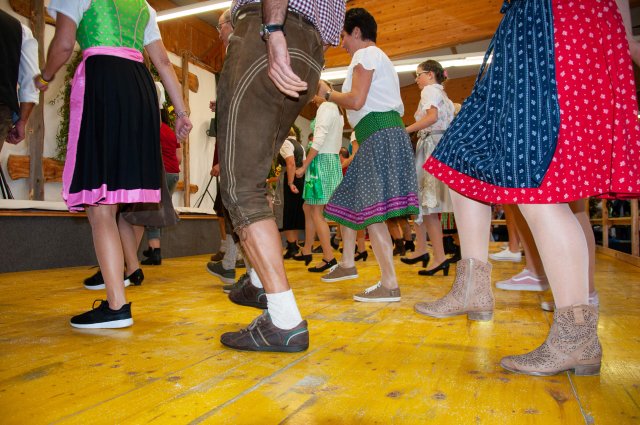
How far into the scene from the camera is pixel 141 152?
1634 millimetres

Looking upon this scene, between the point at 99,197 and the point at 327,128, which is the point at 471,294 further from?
the point at 327,128

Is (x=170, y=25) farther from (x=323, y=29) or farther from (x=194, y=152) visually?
(x=323, y=29)

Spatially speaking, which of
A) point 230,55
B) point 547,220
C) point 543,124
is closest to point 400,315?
point 547,220

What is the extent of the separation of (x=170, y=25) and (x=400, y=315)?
710cm

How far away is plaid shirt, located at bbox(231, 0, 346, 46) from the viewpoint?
1197 millimetres

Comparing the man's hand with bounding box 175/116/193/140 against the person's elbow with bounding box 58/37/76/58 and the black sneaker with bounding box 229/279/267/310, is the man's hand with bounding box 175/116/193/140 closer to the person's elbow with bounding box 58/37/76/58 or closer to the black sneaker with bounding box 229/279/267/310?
the person's elbow with bounding box 58/37/76/58

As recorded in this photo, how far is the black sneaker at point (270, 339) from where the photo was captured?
1.21 meters

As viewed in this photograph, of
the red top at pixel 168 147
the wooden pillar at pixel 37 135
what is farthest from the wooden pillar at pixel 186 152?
the red top at pixel 168 147

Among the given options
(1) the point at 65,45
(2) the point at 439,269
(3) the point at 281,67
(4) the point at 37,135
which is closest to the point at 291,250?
(2) the point at 439,269

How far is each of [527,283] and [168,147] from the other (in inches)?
110

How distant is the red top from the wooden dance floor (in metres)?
2.03

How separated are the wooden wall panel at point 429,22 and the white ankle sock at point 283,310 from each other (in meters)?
7.12

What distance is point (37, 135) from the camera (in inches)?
197

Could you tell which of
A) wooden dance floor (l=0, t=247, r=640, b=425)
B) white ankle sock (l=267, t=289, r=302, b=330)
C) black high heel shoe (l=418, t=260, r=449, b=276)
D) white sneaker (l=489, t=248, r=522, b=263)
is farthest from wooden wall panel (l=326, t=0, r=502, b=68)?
white ankle sock (l=267, t=289, r=302, b=330)
